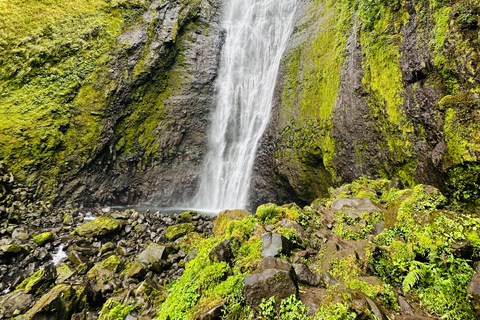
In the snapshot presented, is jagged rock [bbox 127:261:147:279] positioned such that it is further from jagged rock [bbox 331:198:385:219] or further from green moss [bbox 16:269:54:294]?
jagged rock [bbox 331:198:385:219]

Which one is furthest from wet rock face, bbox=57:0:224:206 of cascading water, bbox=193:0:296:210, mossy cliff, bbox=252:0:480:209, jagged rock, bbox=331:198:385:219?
jagged rock, bbox=331:198:385:219

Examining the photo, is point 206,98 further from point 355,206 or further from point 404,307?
point 404,307

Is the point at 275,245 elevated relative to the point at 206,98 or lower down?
lower down

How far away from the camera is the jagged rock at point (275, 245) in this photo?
3771 millimetres

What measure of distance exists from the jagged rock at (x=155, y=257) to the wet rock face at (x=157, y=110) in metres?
9.79

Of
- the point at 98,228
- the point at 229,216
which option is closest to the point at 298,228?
the point at 229,216

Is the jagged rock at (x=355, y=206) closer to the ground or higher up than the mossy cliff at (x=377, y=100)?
closer to the ground

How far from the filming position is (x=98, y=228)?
9.55 metres

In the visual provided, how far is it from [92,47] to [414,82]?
1883cm

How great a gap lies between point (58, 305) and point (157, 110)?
1510 cm

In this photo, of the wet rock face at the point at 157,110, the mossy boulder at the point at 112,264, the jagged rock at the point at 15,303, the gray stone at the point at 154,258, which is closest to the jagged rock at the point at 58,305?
the jagged rock at the point at 15,303

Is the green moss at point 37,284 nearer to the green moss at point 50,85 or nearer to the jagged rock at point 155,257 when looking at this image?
the jagged rock at point 155,257

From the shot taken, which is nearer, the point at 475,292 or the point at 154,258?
the point at 475,292

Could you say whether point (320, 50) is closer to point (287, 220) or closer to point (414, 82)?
point (414, 82)
